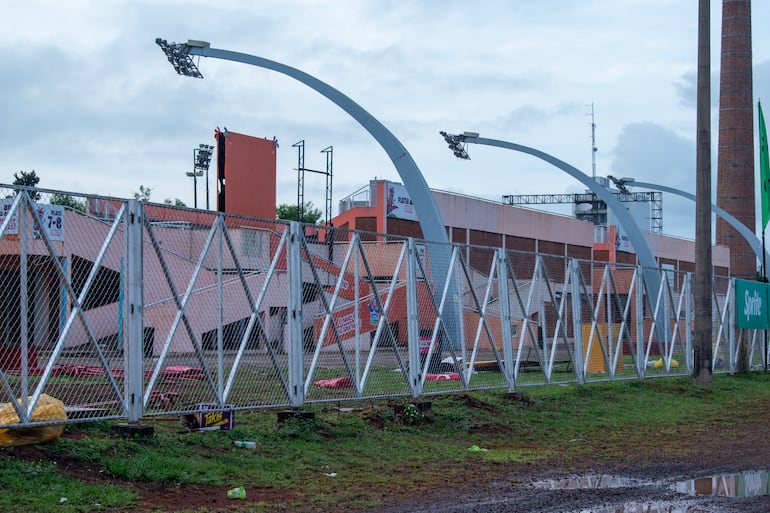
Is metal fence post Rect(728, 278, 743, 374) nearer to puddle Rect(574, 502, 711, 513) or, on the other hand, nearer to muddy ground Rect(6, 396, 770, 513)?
muddy ground Rect(6, 396, 770, 513)

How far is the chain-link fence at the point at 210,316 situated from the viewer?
962 centimetres

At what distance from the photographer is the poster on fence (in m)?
9.24

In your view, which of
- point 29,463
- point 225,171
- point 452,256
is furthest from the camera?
point 225,171

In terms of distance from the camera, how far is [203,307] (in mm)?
12836

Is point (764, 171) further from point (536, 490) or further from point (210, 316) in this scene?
point (536, 490)

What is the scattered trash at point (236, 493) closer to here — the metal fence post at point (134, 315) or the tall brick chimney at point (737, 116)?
the metal fence post at point (134, 315)

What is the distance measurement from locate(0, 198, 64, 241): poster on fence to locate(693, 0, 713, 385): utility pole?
1709 centimetres

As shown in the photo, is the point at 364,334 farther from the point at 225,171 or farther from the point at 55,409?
the point at 225,171

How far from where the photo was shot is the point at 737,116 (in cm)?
5466

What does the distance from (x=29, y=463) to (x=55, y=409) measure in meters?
0.78

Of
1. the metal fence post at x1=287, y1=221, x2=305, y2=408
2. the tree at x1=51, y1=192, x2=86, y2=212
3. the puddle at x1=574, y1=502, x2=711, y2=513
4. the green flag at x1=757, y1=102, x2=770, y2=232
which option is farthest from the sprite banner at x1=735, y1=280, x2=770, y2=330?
the tree at x1=51, y1=192, x2=86, y2=212

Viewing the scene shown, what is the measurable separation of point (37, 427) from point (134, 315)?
1.58 meters

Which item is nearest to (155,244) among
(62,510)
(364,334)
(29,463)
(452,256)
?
(29,463)

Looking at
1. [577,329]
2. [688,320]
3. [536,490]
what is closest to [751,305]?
[688,320]
